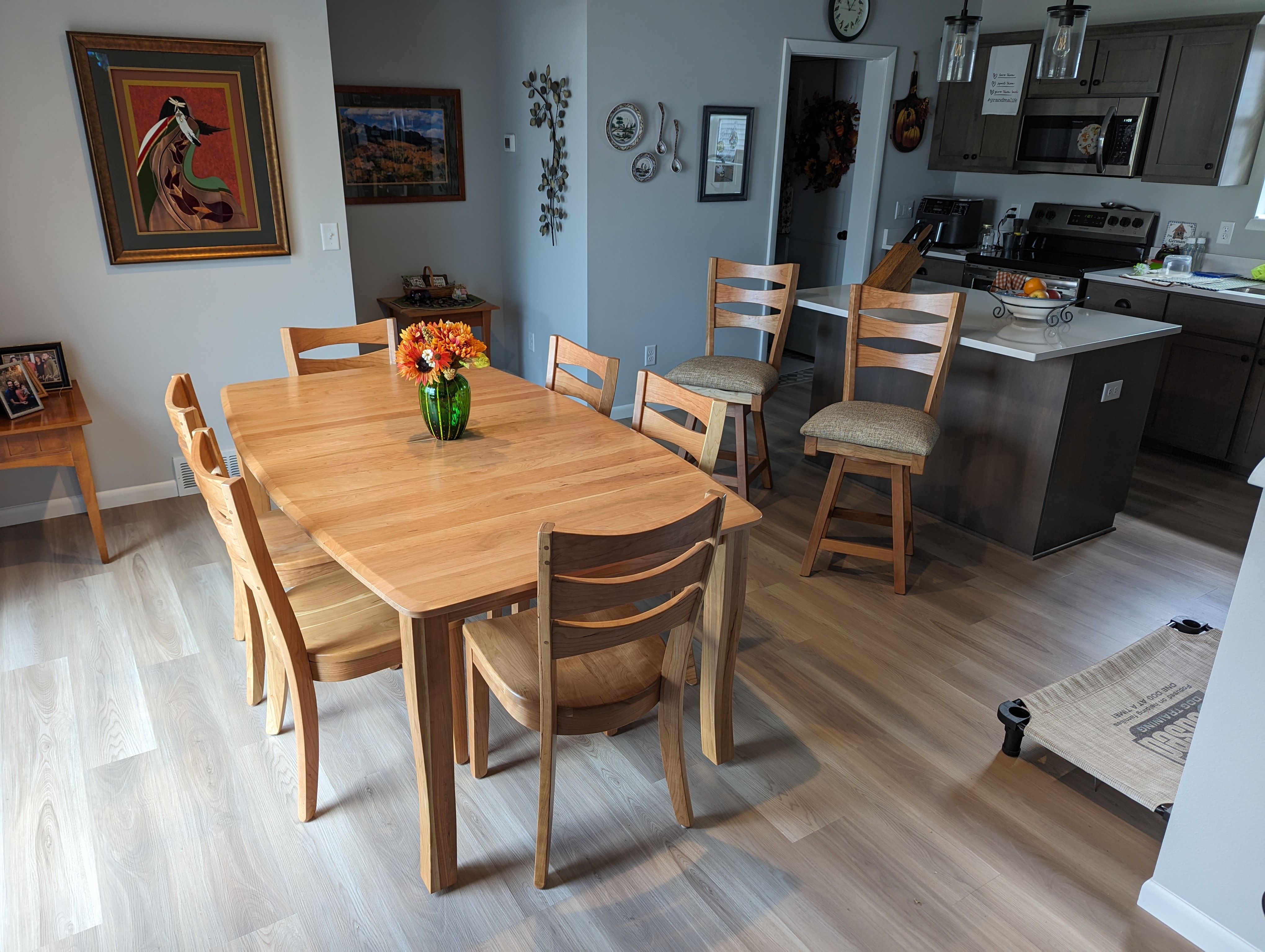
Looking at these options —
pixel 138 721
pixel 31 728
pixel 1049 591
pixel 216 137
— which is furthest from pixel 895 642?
pixel 216 137

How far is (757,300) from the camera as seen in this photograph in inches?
161

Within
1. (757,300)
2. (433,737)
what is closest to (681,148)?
(757,300)

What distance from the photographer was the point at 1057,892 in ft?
6.39

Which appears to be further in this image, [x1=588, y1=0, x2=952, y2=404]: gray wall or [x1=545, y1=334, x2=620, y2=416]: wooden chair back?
[x1=588, y1=0, x2=952, y2=404]: gray wall

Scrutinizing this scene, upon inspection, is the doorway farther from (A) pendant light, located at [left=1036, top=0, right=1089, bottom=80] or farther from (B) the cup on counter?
(A) pendant light, located at [left=1036, top=0, right=1089, bottom=80]

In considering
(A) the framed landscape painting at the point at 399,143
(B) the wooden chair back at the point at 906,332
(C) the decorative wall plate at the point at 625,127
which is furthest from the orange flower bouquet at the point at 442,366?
(A) the framed landscape painting at the point at 399,143

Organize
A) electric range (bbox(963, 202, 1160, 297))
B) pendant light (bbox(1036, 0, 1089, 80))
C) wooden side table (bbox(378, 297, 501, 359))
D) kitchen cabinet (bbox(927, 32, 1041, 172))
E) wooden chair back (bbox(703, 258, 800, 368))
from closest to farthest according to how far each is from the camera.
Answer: pendant light (bbox(1036, 0, 1089, 80)), wooden chair back (bbox(703, 258, 800, 368)), wooden side table (bbox(378, 297, 501, 359)), electric range (bbox(963, 202, 1160, 297)), kitchen cabinet (bbox(927, 32, 1041, 172))

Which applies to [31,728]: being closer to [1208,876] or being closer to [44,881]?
[44,881]

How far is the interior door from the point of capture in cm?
426

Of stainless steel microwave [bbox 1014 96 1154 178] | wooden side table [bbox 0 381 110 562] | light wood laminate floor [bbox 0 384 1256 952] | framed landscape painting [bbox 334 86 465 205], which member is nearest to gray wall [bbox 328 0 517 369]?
framed landscape painting [bbox 334 86 465 205]

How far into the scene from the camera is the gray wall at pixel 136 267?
323 centimetres

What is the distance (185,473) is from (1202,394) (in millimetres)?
5087

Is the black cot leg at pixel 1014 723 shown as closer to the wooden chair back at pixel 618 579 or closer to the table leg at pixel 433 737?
the wooden chair back at pixel 618 579

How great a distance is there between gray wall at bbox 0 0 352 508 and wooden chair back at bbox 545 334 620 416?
1561 millimetres
